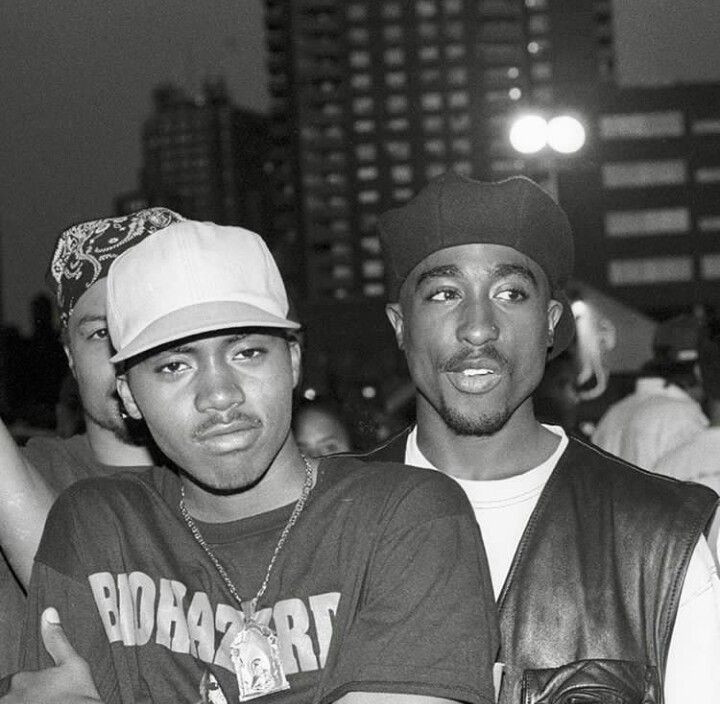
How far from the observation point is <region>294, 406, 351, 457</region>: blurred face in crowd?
19.6 feet

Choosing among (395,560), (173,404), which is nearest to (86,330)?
(173,404)

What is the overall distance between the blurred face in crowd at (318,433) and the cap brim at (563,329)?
2552 mm

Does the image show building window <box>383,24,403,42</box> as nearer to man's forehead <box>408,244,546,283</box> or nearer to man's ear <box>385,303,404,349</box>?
man's ear <box>385,303,404,349</box>

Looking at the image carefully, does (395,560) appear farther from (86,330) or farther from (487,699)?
(86,330)

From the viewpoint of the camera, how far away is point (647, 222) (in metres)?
94.0

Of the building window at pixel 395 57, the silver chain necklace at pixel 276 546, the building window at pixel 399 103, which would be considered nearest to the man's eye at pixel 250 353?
the silver chain necklace at pixel 276 546

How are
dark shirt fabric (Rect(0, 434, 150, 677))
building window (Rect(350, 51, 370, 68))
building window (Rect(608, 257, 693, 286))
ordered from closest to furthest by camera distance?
1. dark shirt fabric (Rect(0, 434, 150, 677))
2. building window (Rect(608, 257, 693, 286))
3. building window (Rect(350, 51, 370, 68))

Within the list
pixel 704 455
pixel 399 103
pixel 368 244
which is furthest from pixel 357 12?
pixel 704 455

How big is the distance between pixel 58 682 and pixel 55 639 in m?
0.10

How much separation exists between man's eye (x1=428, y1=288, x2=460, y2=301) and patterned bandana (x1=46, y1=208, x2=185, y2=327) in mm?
748

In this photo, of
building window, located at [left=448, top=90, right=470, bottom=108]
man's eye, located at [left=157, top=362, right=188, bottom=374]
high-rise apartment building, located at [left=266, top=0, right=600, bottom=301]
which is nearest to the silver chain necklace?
man's eye, located at [left=157, top=362, right=188, bottom=374]

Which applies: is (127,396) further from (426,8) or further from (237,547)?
(426,8)

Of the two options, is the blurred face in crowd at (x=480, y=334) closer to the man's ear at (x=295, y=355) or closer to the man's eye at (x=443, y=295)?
the man's eye at (x=443, y=295)

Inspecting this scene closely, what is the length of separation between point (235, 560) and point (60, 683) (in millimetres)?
409
